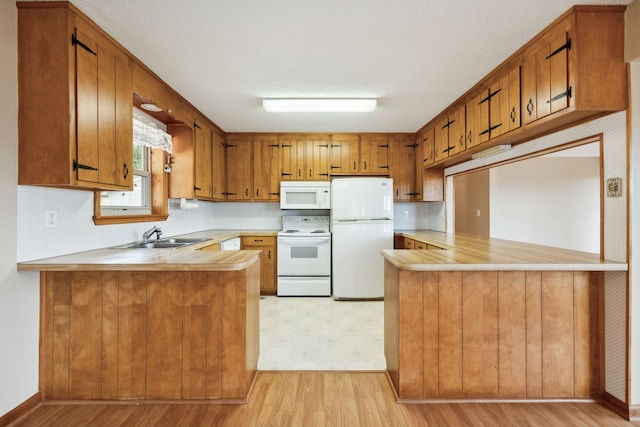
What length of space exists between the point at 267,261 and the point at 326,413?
8.70 ft

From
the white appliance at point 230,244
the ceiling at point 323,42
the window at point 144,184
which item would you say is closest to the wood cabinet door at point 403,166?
the ceiling at point 323,42

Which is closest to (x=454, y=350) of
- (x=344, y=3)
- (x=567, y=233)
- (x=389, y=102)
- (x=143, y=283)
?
(x=143, y=283)

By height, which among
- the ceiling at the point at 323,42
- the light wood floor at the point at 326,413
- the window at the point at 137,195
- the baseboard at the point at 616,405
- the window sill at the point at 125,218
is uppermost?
the ceiling at the point at 323,42

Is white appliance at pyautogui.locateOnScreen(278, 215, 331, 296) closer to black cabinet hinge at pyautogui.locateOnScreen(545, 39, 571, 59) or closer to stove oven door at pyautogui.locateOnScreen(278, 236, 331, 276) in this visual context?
stove oven door at pyautogui.locateOnScreen(278, 236, 331, 276)

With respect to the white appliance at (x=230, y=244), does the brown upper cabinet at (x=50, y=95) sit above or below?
above

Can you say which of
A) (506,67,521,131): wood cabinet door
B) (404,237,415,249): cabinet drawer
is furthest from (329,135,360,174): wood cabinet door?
(506,67,521,131): wood cabinet door

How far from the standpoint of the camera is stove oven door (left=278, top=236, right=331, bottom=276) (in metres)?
4.11

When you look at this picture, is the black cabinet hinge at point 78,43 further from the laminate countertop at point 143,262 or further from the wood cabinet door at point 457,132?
the wood cabinet door at point 457,132

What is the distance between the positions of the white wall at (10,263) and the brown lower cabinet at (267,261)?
2627mm

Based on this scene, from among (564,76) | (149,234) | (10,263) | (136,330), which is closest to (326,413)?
(136,330)

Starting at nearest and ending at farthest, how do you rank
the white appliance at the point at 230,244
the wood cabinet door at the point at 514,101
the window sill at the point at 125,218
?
1. the wood cabinet door at the point at 514,101
2. the window sill at the point at 125,218
3. the white appliance at the point at 230,244

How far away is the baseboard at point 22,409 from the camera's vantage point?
160 centimetres

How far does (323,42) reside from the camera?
77.5 inches

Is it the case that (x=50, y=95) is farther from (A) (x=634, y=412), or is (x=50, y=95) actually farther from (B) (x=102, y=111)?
(A) (x=634, y=412)
